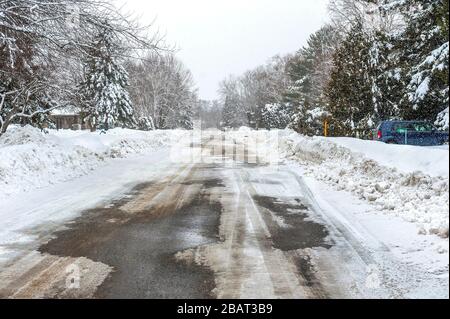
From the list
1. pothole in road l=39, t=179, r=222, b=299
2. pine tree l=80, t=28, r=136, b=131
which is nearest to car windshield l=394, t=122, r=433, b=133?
pothole in road l=39, t=179, r=222, b=299

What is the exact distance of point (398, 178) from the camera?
9406 millimetres

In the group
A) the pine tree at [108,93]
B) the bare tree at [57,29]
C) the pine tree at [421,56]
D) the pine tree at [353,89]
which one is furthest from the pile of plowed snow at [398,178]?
the pine tree at [108,93]

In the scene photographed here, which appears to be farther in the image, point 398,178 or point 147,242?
point 398,178

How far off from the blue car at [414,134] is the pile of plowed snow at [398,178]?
21.3 feet

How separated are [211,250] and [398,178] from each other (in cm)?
537

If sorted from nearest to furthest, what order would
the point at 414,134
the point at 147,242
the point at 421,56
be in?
the point at 147,242, the point at 421,56, the point at 414,134

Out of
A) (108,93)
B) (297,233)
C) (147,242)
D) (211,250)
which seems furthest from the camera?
(108,93)

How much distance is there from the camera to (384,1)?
19328mm

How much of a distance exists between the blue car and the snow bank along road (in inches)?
472

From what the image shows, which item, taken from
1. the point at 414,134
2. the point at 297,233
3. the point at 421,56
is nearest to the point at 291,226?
the point at 297,233

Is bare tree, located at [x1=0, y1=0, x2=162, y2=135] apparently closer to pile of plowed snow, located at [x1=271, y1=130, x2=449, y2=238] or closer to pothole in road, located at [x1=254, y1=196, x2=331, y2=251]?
pothole in road, located at [x1=254, y1=196, x2=331, y2=251]

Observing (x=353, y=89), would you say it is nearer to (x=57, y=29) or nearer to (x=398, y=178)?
(x=398, y=178)

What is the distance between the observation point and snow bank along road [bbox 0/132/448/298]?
446 cm

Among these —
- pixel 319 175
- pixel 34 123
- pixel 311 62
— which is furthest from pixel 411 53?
pixel 311 62
